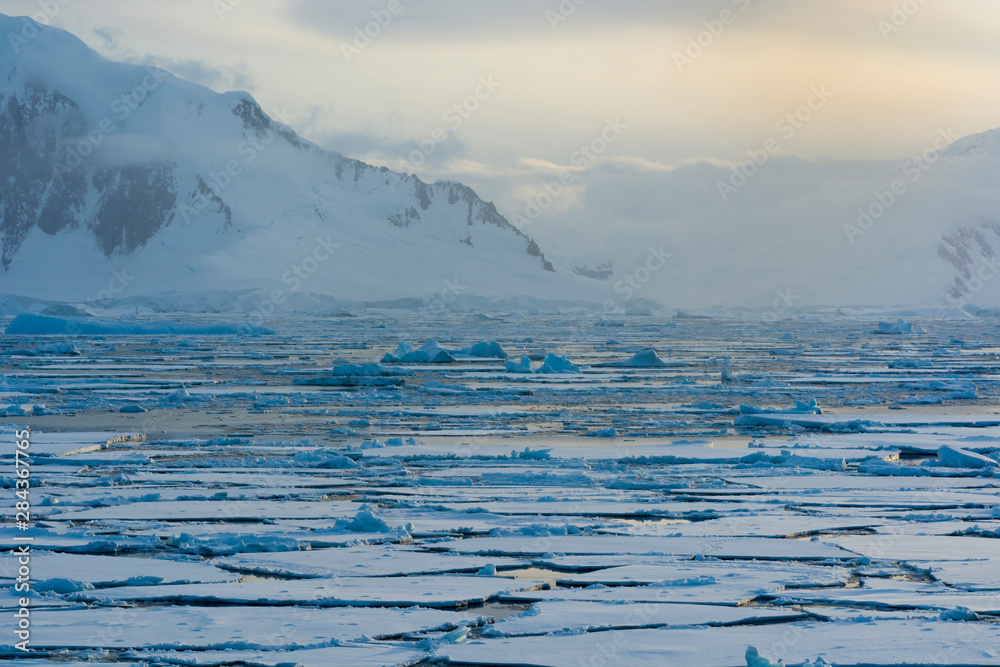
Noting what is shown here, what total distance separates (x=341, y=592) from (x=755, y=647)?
83.0 inches

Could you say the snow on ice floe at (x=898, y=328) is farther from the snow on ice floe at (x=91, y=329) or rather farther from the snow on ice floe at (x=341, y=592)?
the snow on ice floe at (x=341, y=592)

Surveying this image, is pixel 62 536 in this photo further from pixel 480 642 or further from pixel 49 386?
pixel 49 386

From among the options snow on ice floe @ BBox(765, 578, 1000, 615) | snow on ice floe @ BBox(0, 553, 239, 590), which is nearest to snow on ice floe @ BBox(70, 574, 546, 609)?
snow on ice floe @ BBox(0, 553, 239, 590)

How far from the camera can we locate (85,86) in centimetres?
16300

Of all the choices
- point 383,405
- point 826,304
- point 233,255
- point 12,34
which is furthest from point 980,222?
point 383,405

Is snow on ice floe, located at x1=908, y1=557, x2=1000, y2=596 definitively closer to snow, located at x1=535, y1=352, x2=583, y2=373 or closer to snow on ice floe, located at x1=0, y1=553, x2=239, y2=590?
snow on ice floe, located at x1=0, y1=553, x2=239, y2=590

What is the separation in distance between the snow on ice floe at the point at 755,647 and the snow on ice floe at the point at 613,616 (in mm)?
80

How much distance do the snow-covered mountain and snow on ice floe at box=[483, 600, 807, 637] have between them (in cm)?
13167

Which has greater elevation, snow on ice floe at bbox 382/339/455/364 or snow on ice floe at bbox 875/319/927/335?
snow on ice floe at bbox 875/319/927/335

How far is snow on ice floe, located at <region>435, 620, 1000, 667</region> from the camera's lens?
434 cm

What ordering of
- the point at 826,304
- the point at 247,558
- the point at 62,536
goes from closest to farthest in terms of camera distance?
the point at 247,558, the point at 62,536, the point at 826,304

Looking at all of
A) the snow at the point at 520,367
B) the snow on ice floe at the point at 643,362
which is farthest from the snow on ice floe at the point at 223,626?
the snow on ice floe at the point at 643,362

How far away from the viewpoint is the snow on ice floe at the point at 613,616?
15.7 feet

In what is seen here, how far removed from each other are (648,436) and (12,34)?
577 feet
